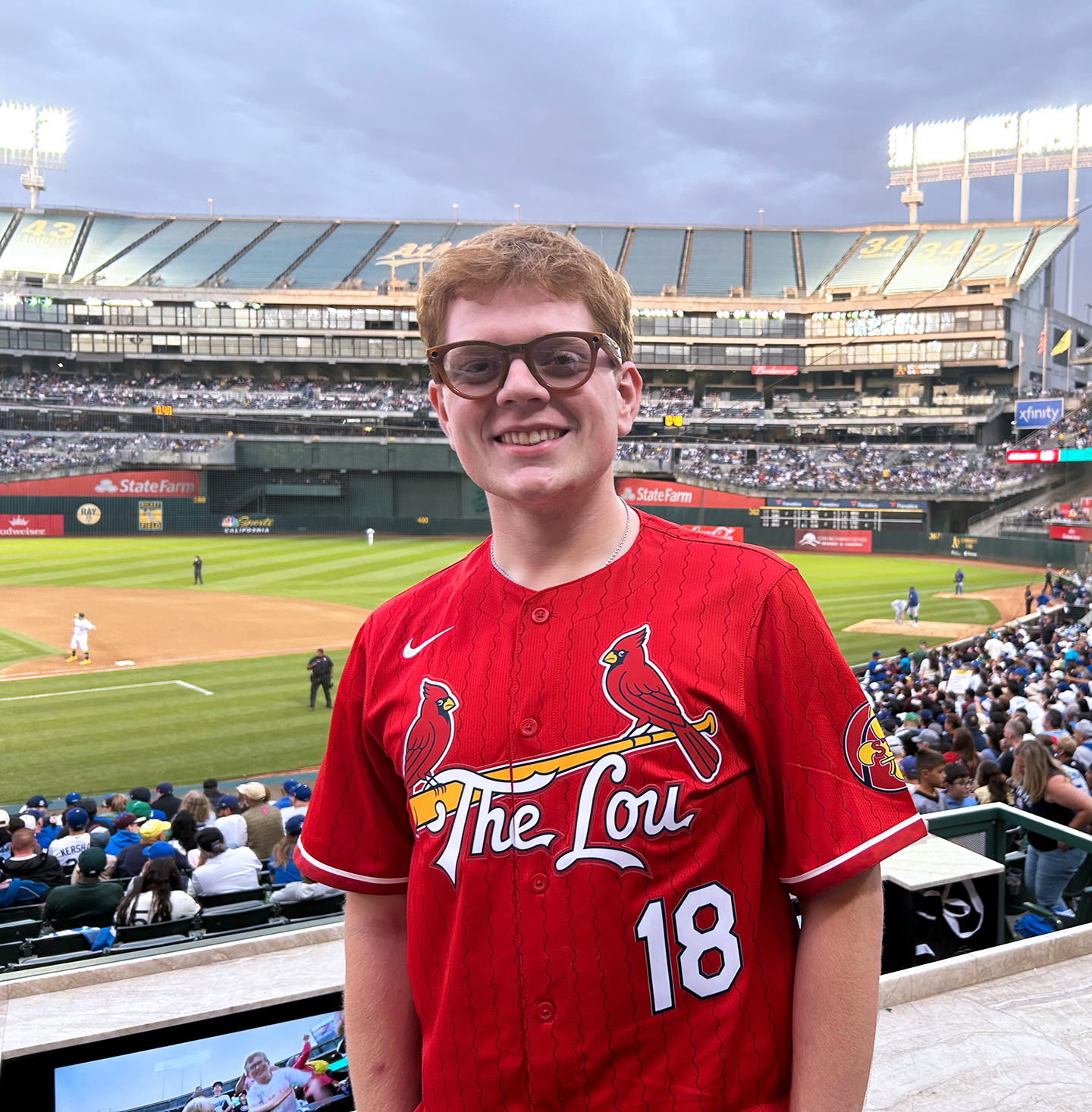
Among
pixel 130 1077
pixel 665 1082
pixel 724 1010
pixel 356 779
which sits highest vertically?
pixel 356 779

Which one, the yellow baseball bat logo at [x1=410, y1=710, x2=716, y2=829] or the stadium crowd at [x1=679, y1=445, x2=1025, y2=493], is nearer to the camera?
the yellow baseball bat logo at [x1=410, y1=710, x2=716, y2=829]

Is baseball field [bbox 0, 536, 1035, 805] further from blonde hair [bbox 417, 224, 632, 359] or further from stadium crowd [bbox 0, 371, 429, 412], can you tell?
stadium crowd [bbox 0, 371, 429, 412]

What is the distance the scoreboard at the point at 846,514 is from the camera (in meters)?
50.6

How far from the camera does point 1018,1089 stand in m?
3.77

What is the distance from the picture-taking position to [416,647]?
2197mm

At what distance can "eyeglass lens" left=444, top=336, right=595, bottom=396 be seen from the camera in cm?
203

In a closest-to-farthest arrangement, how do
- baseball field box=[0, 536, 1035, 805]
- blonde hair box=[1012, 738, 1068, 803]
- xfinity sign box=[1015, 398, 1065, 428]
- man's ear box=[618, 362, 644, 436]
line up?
1. man's ear box=[618, 362, 644, 436]
2. blonde hair box=[1012, 738, 1068, 803]
3. baseball field box=[0, 536, 1035, 805]
4. xfinity sign box=[1015, 398, 1065, 428]

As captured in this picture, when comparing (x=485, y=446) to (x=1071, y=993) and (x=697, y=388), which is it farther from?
(x=697, y=388)

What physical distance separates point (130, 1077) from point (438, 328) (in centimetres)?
389

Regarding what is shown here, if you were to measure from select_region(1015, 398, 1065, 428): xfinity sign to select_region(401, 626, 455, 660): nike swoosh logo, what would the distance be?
194 feet

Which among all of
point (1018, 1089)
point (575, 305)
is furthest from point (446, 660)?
point (1018, 1089)

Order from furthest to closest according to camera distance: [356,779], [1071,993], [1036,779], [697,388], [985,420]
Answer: [697,388] < [985,420] < [1036,779] < [1071,993] < [356,779]

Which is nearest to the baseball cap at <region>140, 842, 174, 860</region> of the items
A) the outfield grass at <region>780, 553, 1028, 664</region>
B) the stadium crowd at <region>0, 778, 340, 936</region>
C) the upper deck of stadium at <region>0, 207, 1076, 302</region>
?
the stadium crowd at <region>0, 778, 340, 936</region>

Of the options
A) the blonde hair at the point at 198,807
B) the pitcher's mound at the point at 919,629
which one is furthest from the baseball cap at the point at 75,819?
the pitcher's mound at the point at 919,629
